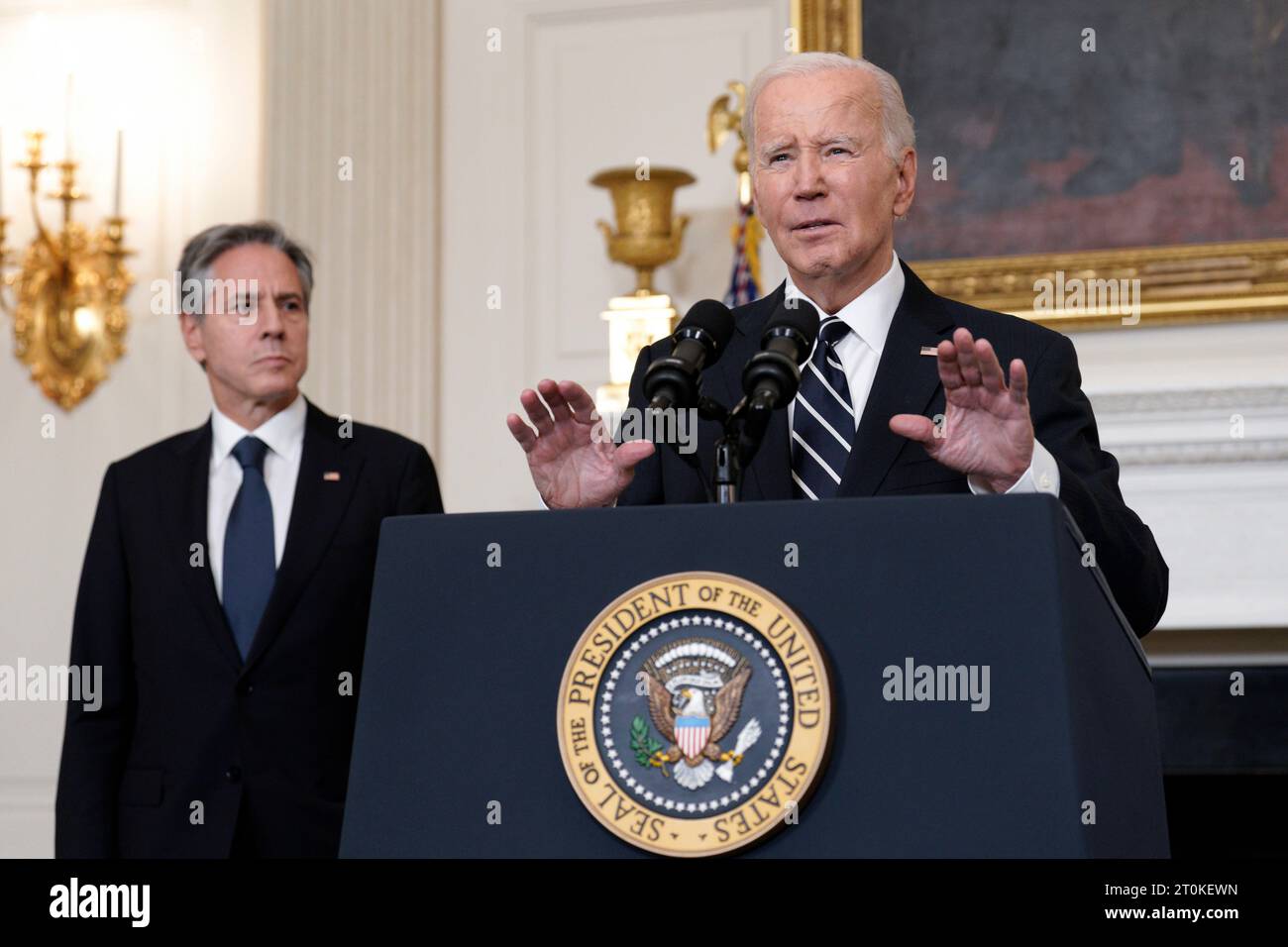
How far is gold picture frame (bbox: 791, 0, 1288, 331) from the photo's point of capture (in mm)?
4746

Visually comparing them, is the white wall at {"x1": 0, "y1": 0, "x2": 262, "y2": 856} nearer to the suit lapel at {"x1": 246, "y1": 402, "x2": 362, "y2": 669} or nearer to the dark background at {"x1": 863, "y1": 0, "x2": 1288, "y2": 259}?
the dark background at {"x1": 863, "y1": 0, "x2": 1288, "y2": 259}

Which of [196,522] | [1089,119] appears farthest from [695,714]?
[1089,119]

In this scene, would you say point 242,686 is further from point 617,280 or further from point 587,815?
point 617,280

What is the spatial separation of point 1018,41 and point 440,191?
1.90 m

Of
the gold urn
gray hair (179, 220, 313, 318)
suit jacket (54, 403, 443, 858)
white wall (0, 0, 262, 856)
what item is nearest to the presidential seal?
suit jacket (54, 403, 443, 858)

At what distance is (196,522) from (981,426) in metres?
1.86

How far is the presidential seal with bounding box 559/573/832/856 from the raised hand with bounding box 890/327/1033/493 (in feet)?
1.09

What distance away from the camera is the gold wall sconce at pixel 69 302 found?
19.4ft

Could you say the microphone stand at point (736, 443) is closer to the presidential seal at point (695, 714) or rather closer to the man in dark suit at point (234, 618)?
the presidential seal at point (695, 714)

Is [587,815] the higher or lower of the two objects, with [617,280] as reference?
lower

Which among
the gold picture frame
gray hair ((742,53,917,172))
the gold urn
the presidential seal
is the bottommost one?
the presidential seal
